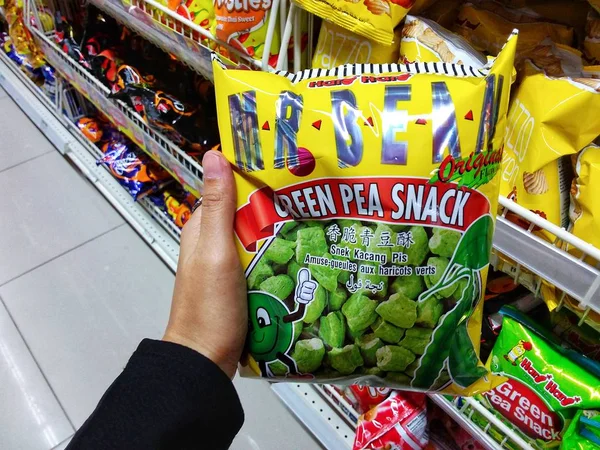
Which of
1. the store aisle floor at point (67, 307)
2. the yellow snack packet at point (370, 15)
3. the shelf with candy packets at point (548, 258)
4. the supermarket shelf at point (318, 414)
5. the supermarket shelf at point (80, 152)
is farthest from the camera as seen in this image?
the supermarket shelf at point (80, 152)

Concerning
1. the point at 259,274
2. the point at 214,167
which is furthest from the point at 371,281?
the point at 214,167

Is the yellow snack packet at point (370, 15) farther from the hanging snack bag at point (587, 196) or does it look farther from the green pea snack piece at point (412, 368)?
the green pea snack piece at point (412, 368)

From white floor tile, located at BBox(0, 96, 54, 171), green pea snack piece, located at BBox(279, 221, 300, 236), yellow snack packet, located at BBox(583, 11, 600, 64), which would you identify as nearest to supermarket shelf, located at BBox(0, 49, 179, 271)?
white floor tile, located at BBox(0, 96, 54, 171)

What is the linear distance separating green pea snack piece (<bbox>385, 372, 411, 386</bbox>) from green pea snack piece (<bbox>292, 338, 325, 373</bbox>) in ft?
0.32

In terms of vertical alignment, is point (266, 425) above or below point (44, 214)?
below

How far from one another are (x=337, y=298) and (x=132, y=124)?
1.00m

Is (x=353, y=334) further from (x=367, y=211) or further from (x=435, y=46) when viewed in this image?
(x=435, y=46)

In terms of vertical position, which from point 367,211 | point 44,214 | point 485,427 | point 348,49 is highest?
point 348,49

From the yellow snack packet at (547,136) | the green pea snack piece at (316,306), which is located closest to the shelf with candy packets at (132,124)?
the green pea snack piece at (316,306)

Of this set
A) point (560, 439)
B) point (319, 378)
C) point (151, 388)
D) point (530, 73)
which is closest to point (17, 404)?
point (151, 388)

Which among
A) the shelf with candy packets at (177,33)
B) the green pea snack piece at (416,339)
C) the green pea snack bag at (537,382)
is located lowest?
the green pea snack bag at (537,382)

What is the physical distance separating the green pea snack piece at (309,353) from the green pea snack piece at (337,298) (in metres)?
→ 0.05

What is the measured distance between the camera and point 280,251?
599 mm

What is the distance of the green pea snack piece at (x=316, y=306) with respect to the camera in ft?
1.95
